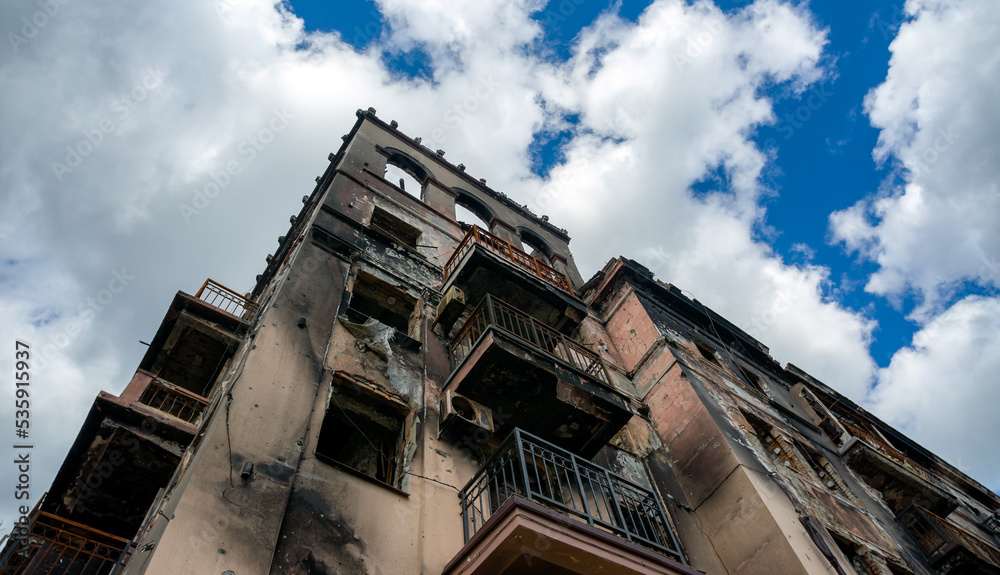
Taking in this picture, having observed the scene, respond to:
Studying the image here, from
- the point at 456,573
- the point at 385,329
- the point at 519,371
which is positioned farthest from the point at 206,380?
the point at 456,573

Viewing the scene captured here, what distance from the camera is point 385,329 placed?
9.91 meters

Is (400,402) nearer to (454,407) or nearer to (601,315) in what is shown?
(454,407)

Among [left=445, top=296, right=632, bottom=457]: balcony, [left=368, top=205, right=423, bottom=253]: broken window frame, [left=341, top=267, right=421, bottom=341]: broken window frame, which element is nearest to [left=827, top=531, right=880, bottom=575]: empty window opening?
[left=445, top=296, right=632, bottom=457]: balcony

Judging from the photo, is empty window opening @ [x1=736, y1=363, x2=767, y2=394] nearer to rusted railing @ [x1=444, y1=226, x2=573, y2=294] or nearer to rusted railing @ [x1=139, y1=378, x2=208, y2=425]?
rusted railing @ [x1=444, y1=226, x2=573, y2=294]

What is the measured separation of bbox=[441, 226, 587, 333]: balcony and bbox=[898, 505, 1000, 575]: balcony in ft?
33.8

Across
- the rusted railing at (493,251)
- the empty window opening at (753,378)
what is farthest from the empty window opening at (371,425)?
the empty window opening at (753,378)

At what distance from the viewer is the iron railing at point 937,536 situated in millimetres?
14297

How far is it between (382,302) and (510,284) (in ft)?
9.36

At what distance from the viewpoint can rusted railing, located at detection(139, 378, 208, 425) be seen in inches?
342

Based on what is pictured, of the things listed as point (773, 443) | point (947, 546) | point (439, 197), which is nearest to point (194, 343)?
point (439, 197)

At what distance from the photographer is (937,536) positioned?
15.5 m

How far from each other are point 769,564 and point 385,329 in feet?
24.3

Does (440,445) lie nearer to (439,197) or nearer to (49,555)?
(49,555)

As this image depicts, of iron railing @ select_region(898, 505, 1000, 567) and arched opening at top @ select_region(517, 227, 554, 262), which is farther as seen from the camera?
arched opening at top @ select_region(517, 227, 554, 262)
